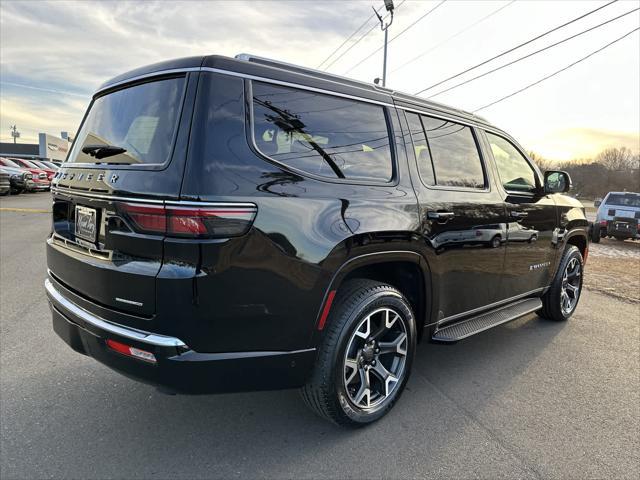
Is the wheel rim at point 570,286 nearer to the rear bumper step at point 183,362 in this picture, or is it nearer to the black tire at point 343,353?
the black tire at point 343,353

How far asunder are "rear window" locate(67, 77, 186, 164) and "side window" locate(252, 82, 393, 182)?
0.42 metres

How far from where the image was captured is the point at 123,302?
2117 mm

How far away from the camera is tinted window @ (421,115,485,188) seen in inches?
129

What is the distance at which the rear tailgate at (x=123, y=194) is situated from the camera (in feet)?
6.74

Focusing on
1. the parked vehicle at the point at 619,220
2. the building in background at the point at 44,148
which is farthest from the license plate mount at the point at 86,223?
the building in background at the point at 44,148

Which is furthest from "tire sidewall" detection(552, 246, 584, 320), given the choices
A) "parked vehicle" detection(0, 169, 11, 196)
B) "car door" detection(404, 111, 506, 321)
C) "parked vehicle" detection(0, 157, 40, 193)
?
"parked vehicle" detection(0, 157, 40, 193)

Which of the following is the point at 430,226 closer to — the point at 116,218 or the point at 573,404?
the point at 573,404

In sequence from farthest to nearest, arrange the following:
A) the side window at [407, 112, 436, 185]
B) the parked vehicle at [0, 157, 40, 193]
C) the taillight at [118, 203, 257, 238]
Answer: the parked vehicle at [0, 157, 40, 193] < the side window at [407, 112, 436, 185] < the taillight at [118, 203, 257, 238]

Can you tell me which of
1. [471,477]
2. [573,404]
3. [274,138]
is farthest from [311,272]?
[573,404]

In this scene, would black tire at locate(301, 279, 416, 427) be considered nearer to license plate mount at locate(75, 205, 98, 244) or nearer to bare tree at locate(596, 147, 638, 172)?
license plate mount at locate(75, 205, 98, 244)

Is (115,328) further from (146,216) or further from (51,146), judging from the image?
(51,146)

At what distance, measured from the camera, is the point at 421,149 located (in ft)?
10.4

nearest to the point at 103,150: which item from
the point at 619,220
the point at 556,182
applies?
the point at 556,182

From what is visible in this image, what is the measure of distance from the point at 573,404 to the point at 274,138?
9.04 ft
